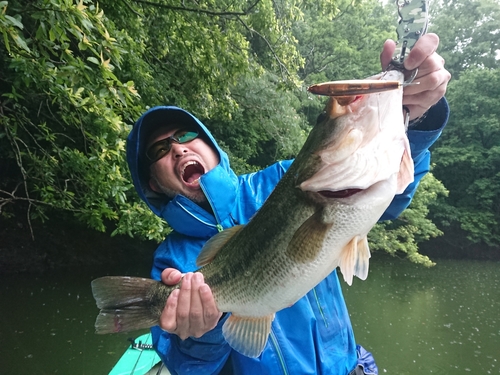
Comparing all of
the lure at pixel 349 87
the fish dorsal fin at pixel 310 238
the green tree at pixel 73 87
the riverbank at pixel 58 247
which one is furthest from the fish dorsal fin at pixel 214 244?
the riverbank at pixel 58 247

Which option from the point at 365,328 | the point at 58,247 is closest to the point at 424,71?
the point at 365,328

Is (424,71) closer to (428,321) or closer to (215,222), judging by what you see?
(215,222)

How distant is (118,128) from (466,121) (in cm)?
2528

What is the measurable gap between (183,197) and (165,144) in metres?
0.37

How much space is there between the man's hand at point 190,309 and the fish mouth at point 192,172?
2.37 feet

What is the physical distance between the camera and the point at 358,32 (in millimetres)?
20641

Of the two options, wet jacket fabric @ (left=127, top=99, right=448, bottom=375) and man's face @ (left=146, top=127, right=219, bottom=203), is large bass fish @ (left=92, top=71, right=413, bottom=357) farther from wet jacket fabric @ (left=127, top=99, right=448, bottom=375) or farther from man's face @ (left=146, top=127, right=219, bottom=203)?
man's face @ (left=146, top=127, right=219, bottom=203)

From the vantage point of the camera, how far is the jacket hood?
7.11 ft

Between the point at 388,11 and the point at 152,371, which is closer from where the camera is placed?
the point at 152,371

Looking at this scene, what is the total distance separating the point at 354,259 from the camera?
156cm

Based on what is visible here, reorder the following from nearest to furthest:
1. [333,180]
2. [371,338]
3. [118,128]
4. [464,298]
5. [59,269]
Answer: [333,180], [118,128], [371,338], [59,269], [464,298]

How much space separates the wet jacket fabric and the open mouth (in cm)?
12

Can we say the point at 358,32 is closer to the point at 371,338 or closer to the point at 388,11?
the point at 388,11

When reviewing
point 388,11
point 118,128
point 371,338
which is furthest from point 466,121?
point 118,128
